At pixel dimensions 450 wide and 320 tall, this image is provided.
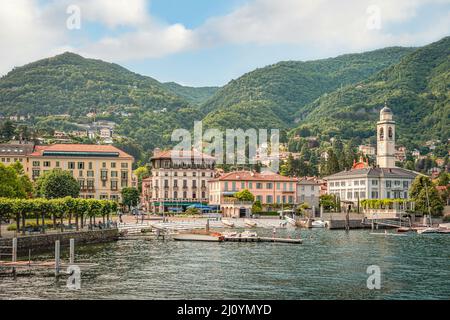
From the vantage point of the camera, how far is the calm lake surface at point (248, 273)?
1640 inches

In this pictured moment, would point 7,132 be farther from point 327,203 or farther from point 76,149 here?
point 327,203

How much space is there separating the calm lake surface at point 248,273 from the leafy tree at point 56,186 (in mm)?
34378

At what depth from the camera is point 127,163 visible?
134 m

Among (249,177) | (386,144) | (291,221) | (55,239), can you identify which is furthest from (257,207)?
(55,239)

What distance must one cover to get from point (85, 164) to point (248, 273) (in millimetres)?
84959

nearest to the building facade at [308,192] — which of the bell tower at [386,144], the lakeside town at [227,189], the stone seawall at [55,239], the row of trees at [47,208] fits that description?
the lakeside town at [227,189]

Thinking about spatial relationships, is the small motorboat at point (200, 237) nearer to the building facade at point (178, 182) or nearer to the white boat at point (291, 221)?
the white boat at point (291, 221)

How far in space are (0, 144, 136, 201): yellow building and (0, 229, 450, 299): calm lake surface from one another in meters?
56.4

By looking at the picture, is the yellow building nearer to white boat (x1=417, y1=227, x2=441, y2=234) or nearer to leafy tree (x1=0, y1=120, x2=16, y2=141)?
leafy tree (x1=0, y1=120, x2=16, y2=141)

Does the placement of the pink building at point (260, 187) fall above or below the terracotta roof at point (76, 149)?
below

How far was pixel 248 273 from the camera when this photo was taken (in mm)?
51125

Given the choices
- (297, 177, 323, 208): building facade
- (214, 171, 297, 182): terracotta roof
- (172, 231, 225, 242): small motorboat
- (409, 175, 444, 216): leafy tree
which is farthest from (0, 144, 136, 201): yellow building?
(409, 175, 444, 216): leafy tree

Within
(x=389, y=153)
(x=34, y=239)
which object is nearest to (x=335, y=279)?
(x=34, y=239)

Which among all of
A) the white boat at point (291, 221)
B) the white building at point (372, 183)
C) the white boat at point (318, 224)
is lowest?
the white boat at point (318, 224)
